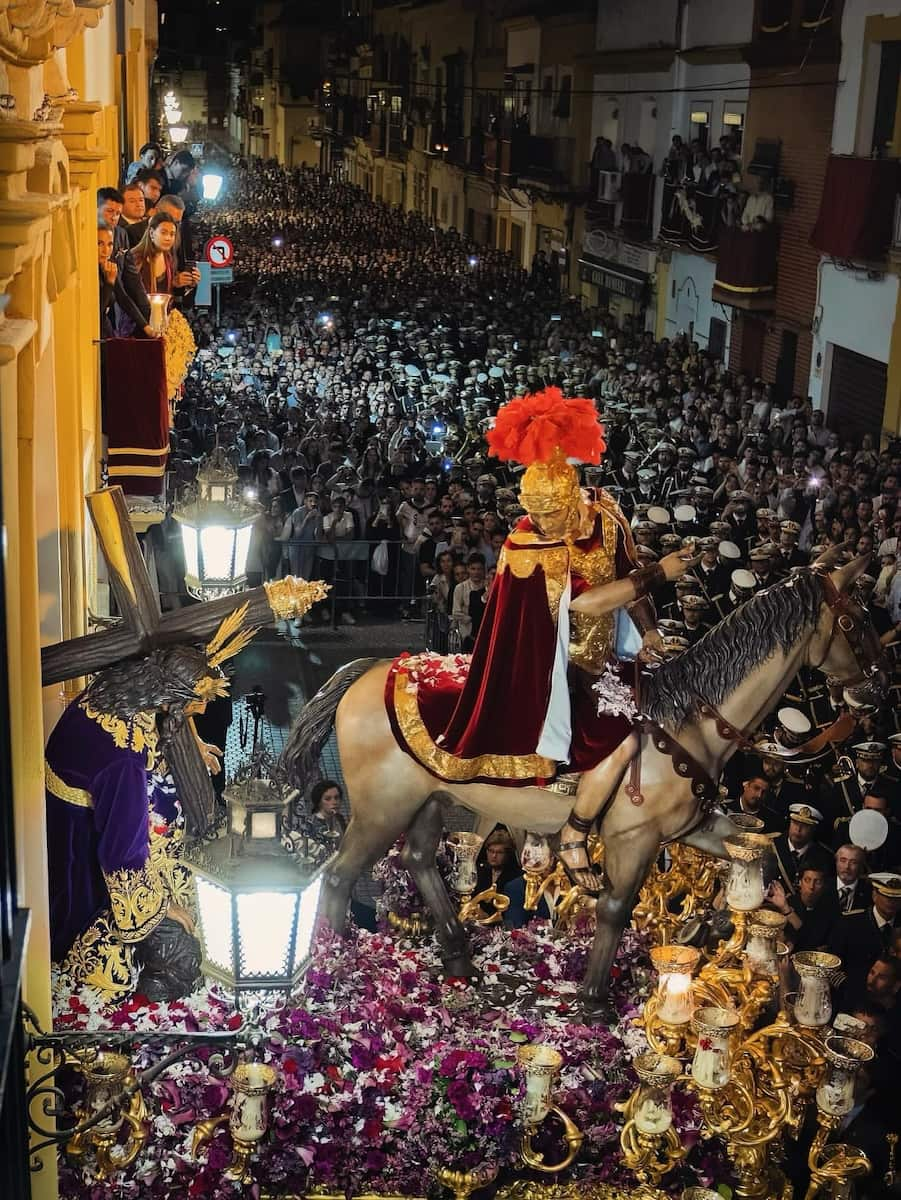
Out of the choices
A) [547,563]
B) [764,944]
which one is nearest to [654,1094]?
[764,944]

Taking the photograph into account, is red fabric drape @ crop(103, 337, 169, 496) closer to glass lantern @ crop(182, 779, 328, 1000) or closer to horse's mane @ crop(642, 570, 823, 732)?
horse's mane @ crop(642, 570, 823, 732)

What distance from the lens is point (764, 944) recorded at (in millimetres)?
7082

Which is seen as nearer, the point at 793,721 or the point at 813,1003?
the point at 813,1003

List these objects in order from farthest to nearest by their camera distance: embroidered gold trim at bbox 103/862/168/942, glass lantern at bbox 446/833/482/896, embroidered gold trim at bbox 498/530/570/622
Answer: glass lantern at bbox 446/833/482/896, embroidered gold trim at bbox 498/530/570/622, embroidered gold trim at bbox 103/862/168/942

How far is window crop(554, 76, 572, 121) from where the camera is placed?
135 ft

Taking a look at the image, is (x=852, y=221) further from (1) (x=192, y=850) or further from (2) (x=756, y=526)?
(1) (x=192, y=850)

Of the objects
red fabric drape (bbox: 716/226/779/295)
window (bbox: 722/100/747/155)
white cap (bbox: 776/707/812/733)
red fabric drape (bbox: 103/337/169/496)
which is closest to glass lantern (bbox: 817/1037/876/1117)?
white cap (bbox: 776/707/812/733)

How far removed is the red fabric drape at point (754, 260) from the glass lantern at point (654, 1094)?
77.5 ft

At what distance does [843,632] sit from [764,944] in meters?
1.57

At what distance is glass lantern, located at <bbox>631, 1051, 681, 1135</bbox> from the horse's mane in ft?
6.26

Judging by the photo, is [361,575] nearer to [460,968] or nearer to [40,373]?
[460,968]

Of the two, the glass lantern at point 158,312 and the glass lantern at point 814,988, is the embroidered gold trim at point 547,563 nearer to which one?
the glass lantern at point 814,988

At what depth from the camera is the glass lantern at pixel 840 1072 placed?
622 cm

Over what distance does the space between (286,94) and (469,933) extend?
293 ft
